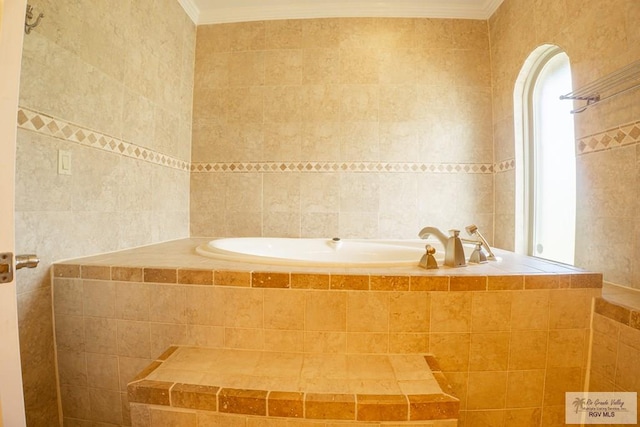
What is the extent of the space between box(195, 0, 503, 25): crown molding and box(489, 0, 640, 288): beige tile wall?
0.51 m

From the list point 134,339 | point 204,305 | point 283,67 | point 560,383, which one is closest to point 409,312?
point 560,383

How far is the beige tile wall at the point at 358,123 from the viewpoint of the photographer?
2023mm

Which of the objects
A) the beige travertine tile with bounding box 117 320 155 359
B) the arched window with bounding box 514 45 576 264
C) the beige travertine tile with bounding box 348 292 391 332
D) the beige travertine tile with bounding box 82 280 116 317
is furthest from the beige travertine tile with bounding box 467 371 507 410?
the beige travertine tile with bounding box 82 280 116 317

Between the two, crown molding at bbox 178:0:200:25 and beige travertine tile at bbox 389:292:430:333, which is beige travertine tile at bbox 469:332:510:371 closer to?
beige travertine tile at bbox 389:292:430:333

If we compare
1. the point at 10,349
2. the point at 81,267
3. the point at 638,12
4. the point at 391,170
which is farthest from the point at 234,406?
the point at 638,12

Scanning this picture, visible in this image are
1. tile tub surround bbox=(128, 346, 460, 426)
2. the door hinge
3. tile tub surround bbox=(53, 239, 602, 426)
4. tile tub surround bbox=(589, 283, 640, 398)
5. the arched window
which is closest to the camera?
the door hinge

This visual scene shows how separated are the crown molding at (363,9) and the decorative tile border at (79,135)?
4.05 feet

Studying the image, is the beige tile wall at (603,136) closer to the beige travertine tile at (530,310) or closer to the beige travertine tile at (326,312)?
the beige travertine tile at (530,310)

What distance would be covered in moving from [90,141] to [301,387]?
1514mm

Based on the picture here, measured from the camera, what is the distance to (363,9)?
2.01m

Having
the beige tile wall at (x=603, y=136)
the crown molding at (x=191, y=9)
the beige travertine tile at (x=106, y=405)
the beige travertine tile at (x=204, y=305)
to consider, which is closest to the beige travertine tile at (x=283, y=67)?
the crown molding at (x=191, y=9)

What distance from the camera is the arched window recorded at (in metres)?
1.56

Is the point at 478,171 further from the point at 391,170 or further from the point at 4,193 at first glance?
the point at 4,193

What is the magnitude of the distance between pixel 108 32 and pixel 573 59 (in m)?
2.46
